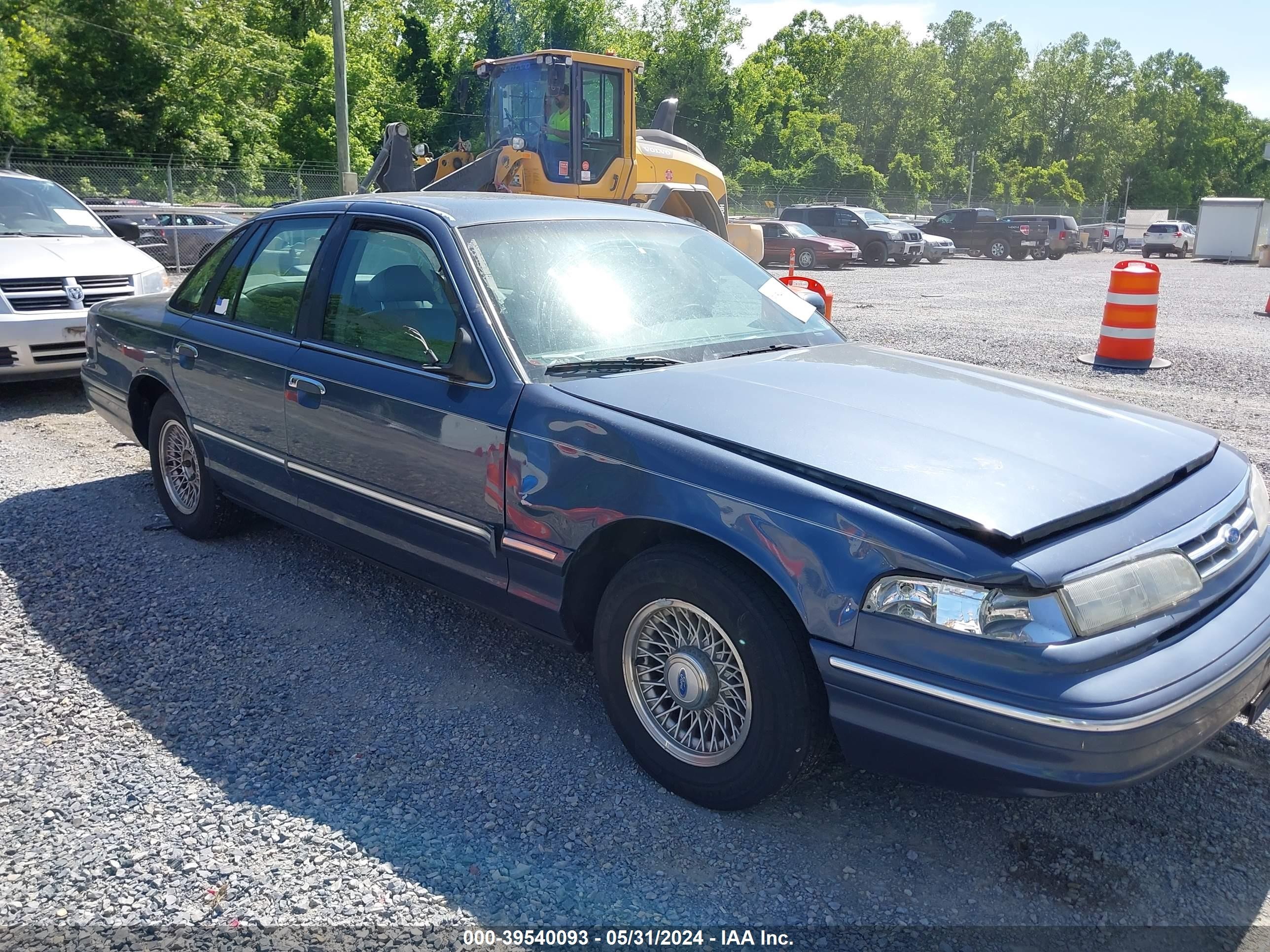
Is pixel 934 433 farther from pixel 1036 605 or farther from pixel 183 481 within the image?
pixel 183 481

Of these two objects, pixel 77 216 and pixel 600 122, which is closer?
pixel 77 216

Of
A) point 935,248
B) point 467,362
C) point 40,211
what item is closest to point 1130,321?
point 467,362

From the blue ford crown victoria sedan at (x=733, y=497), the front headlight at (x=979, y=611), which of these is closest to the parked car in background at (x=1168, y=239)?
the blue ford crown victoria sedan at (x=733, y=497)

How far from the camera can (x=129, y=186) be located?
2580cm

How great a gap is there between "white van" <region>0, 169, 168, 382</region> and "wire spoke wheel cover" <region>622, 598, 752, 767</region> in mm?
6577

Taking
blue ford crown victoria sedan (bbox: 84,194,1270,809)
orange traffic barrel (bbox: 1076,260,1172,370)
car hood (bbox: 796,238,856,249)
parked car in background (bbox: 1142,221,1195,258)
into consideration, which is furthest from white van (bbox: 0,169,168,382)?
parked car in background (bbox: 1142,221,1195,258)

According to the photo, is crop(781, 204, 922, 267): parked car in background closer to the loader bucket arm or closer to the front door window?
the front door window

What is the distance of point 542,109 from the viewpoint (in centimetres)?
1444

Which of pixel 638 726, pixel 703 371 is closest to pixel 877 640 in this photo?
pixel 638 726

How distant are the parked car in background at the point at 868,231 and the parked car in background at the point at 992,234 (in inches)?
227

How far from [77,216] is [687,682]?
8.66 metres

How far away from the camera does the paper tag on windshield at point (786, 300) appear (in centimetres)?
423

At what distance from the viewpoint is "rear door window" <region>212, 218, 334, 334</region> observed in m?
4.27

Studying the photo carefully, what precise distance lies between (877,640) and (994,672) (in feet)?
0.90
